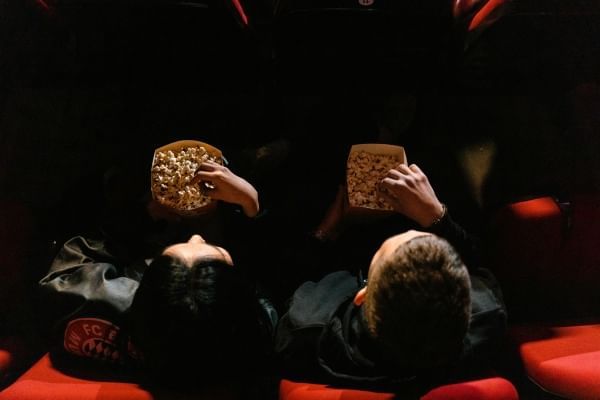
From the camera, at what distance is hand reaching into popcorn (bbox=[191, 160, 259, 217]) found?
121cm

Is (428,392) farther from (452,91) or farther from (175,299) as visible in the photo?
(452,91)

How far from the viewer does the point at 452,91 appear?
179 centimetres

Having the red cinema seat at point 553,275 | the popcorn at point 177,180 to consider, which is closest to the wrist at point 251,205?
the popcorn at point 177,180

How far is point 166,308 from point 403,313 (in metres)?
0.48

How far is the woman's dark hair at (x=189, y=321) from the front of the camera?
0.98 meters

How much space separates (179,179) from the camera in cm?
120

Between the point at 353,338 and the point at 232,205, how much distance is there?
1.62 ft

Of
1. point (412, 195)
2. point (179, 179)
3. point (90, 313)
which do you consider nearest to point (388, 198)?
point (412, 195)

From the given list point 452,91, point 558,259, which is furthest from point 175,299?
point 452,91

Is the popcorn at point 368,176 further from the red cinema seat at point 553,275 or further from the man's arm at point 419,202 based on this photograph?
the red cinema seat at point 553,275

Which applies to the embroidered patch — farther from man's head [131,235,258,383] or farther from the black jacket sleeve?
man's head [131,235,258,383]

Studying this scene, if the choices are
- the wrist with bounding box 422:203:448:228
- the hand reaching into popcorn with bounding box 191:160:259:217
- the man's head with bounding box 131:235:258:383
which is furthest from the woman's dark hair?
the wrist with bounding box 422:203:448:228

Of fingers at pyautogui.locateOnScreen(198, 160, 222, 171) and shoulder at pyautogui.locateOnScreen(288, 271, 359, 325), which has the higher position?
fingers at pyautogui.locateOnScreen(198, 160, 222, 171)

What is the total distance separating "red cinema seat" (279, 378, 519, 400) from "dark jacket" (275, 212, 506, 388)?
0.04m
